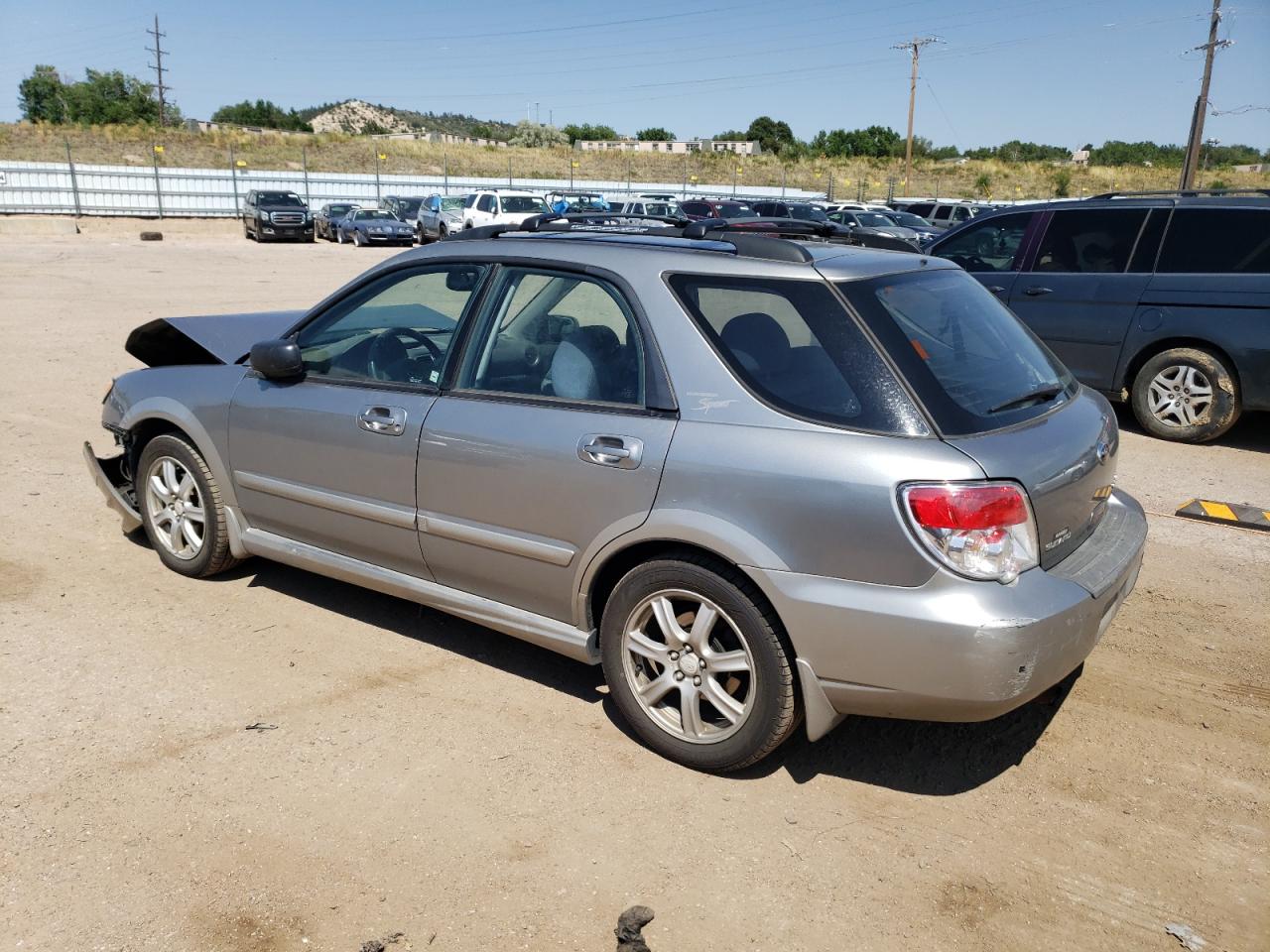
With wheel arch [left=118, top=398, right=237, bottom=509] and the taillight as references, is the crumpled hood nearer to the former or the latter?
wheel arch [left=118, top=398, right=237, bottom=509]

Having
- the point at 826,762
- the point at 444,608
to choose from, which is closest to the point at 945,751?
the point at 826,762

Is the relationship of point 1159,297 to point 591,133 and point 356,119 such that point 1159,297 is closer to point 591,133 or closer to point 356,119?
point 591,133

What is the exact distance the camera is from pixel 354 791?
3295mm

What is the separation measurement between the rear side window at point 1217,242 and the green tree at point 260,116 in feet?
352

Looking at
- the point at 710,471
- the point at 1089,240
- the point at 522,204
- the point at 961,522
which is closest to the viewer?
the point at 961,522

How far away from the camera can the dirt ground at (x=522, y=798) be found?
2748mm

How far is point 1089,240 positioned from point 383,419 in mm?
6794

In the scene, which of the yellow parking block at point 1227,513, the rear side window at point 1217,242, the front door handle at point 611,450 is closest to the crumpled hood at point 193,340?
the front door handle at point 611,450

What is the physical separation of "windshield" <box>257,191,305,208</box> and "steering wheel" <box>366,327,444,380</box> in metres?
32.7

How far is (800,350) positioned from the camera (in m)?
3.28

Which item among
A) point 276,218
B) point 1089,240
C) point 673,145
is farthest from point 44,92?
point 1089,240

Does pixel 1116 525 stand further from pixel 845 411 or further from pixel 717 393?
pixel 717 393

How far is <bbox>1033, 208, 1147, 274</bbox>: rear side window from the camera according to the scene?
8375 mm

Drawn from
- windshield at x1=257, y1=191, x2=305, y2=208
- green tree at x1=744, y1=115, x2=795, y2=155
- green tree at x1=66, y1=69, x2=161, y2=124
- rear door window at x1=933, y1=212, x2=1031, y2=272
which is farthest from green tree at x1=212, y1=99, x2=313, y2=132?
rear door window at x1=933, y1=212, x2=1031, y2=272
